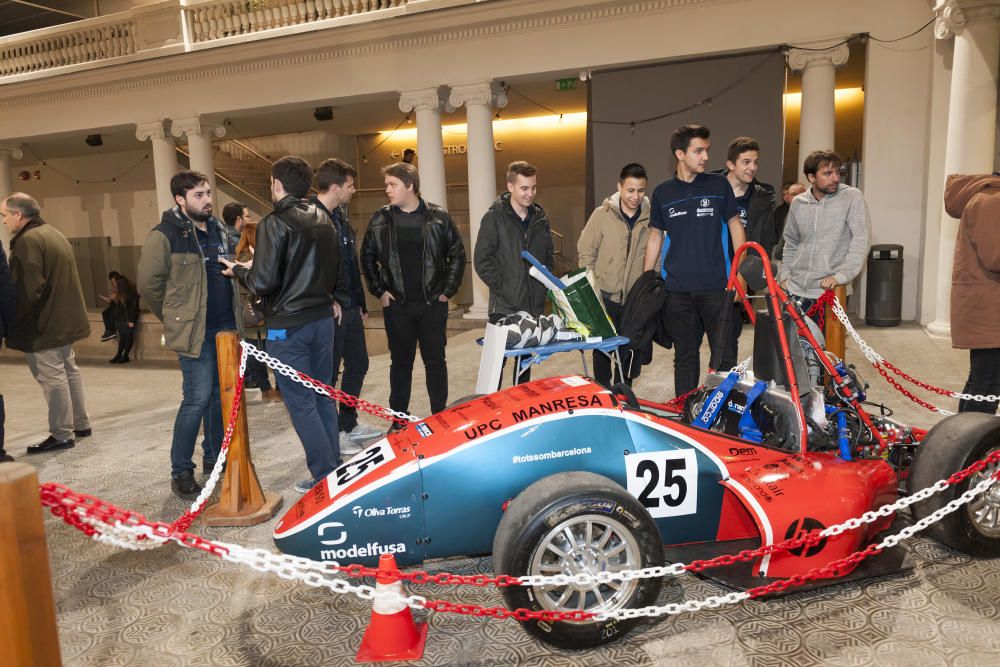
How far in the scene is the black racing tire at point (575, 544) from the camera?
257 cm

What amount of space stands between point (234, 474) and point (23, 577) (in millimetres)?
2424

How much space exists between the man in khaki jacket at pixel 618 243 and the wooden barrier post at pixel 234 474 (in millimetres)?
2651

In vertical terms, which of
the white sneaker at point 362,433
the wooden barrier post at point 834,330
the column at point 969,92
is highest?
the column at point 969,92

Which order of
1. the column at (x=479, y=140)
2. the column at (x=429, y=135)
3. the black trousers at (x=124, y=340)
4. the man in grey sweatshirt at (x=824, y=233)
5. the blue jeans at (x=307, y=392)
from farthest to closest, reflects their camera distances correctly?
the black trousers at (x=124, y=340), the column at (x=429, y=135), the column at (x=479, y=140), the man in grey sweatshirt at (x=824, y=233), the blue jeans at (x=307, y=392)

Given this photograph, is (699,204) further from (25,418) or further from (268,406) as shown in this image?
(25,418)

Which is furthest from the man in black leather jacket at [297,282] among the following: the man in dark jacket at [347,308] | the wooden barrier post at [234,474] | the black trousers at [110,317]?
the black trousers at [110,317]

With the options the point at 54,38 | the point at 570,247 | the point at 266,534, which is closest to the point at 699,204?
the point at 266,534

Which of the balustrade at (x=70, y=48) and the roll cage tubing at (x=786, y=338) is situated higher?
the balustrade at (x=70, y=48)

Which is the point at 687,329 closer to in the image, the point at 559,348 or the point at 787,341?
the point at 559,348

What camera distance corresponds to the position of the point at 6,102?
17078mm

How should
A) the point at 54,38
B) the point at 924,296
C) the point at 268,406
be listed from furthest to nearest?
the point at 54,38, the point at 924,296, the point at 268,406

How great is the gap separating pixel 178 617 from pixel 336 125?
16.9 metres

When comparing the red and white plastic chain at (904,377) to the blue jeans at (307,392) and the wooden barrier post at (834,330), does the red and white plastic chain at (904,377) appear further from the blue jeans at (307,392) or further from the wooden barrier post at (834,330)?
the blue jeans at (307,392)

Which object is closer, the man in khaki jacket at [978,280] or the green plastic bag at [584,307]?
the man in khaki jacket at [978,280]
